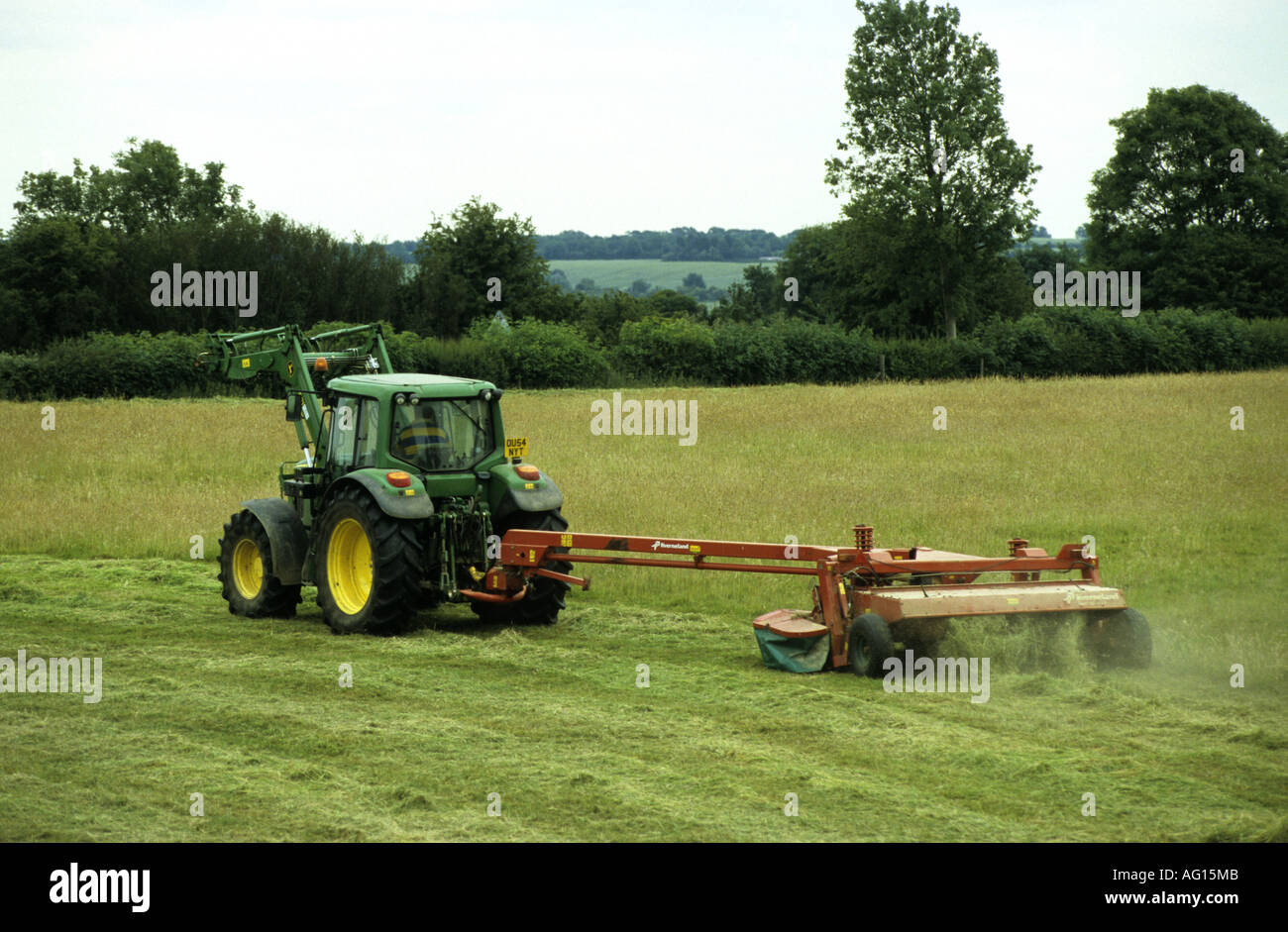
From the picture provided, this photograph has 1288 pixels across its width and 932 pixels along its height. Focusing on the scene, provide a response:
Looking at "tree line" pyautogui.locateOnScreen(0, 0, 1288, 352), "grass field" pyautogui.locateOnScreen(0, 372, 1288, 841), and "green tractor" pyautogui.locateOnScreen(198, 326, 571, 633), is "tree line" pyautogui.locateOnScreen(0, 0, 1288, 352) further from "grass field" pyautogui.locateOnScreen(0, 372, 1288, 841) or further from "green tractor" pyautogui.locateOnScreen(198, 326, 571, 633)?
"green tractor" pyautogui.locateOnScreen(198, 326, 571, 633)

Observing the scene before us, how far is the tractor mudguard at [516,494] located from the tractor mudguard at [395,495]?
2.13 ft

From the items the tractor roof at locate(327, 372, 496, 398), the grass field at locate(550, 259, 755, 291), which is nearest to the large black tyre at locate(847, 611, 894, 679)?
the tractor roof at locate(327, 372, 496, 398)

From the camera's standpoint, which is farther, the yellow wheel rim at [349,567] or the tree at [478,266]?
the tree at [478,266]

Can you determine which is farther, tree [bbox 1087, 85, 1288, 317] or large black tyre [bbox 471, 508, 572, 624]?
tree [bbox 1087, 85, 1288, 317]

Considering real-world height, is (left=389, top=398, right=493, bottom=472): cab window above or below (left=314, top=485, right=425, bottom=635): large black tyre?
above

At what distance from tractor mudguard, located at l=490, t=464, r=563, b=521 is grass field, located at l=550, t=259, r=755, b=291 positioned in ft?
367

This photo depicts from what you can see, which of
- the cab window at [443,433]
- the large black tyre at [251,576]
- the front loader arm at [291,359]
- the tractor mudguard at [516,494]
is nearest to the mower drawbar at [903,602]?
the tractor mudguard at [516,494]

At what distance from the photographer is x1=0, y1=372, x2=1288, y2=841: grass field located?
19.7 feet

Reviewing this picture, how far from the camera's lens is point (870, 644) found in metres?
8.53

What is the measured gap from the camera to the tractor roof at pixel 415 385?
420 inches

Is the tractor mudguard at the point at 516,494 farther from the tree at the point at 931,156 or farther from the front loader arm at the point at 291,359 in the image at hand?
the tree at the point at 931,156

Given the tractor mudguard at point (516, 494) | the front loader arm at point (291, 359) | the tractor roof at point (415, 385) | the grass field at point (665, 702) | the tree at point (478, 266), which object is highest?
the tree at point (478, 266)

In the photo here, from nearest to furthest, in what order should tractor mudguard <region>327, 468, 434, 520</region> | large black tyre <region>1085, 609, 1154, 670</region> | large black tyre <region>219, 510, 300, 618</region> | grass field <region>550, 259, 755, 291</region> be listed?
large black tyre <region>1085, 609, 1154, 670</region>
tractor mudguard <region>327, 468, 434, 520</region>
large black tyre <region>219, 510, 300, 618</region>
grass field <region>550, 259, 755, 291</region>

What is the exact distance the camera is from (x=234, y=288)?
5188 cm
